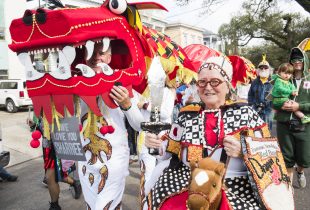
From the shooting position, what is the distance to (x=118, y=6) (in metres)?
2.43

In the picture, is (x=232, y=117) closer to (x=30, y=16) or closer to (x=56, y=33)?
(x=56, y=33)

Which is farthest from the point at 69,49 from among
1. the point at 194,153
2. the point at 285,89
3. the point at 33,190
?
the point at 33,190

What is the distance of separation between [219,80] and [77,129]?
39.5 inches

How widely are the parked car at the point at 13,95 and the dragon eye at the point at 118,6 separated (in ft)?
44.5

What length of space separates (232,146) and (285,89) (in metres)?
2.88

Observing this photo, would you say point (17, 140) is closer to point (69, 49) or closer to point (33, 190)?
point (33, 190)

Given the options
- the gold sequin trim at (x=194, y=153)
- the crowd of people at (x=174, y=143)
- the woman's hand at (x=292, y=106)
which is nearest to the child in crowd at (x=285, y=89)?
the woman's hand at (x=292, y=106)

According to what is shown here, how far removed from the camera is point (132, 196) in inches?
186

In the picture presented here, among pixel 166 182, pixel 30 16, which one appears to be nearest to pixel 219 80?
pixel 166 182

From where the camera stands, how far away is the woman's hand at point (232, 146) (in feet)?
6.32

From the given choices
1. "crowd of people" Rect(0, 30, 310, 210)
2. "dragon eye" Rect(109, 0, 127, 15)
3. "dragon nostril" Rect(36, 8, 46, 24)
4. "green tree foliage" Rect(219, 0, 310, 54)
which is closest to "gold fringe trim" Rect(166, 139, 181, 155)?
→ "crowd of people" Rect(0, 30, 310, 210)

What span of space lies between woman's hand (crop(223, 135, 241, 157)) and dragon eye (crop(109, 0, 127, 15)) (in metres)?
1.19

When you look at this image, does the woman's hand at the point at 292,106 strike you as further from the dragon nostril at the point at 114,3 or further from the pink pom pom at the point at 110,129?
the dragon nostril at the point at 114,3

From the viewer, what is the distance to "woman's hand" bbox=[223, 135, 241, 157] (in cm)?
193
